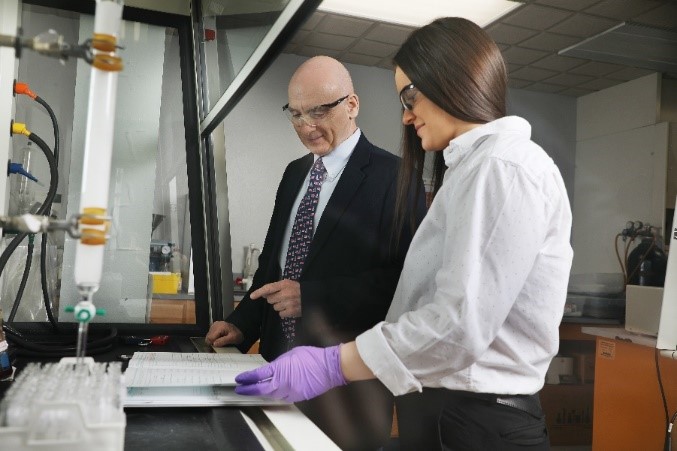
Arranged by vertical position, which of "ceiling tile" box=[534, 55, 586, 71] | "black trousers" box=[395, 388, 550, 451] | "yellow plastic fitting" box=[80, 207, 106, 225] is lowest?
"black trousers" box=[395, 388, 550, 451]

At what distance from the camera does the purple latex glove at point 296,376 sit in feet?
2.94

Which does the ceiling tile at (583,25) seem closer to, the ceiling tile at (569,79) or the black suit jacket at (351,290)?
the ceiling tile at (569,79)

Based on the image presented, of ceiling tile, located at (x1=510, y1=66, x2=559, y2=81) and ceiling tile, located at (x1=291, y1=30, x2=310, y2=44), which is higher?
ceiling tile, located at (x1=291, y1=30, x2=310, y2=44)

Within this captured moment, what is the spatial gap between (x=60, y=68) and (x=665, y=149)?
13.9ft

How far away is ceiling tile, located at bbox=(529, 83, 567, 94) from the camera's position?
5270mm

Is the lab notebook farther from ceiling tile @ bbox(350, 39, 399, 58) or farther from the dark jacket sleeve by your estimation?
ceiling tile @ bbox(350, 39, 399, 58)

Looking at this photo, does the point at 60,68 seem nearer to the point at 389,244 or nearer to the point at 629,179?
the point at 389,244

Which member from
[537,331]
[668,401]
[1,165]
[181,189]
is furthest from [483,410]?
[668,401]

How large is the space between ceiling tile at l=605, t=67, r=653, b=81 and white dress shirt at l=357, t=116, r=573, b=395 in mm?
4426

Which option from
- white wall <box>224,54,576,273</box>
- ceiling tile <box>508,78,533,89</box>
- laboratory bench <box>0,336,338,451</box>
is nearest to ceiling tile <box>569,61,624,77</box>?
ceiling tile <box>508,78,533,89</box>

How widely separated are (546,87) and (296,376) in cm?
500

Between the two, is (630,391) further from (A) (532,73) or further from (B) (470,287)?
(A) (532,73)

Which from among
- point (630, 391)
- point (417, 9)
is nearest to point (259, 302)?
point (630, 391)

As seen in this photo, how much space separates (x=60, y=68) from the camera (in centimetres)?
175
